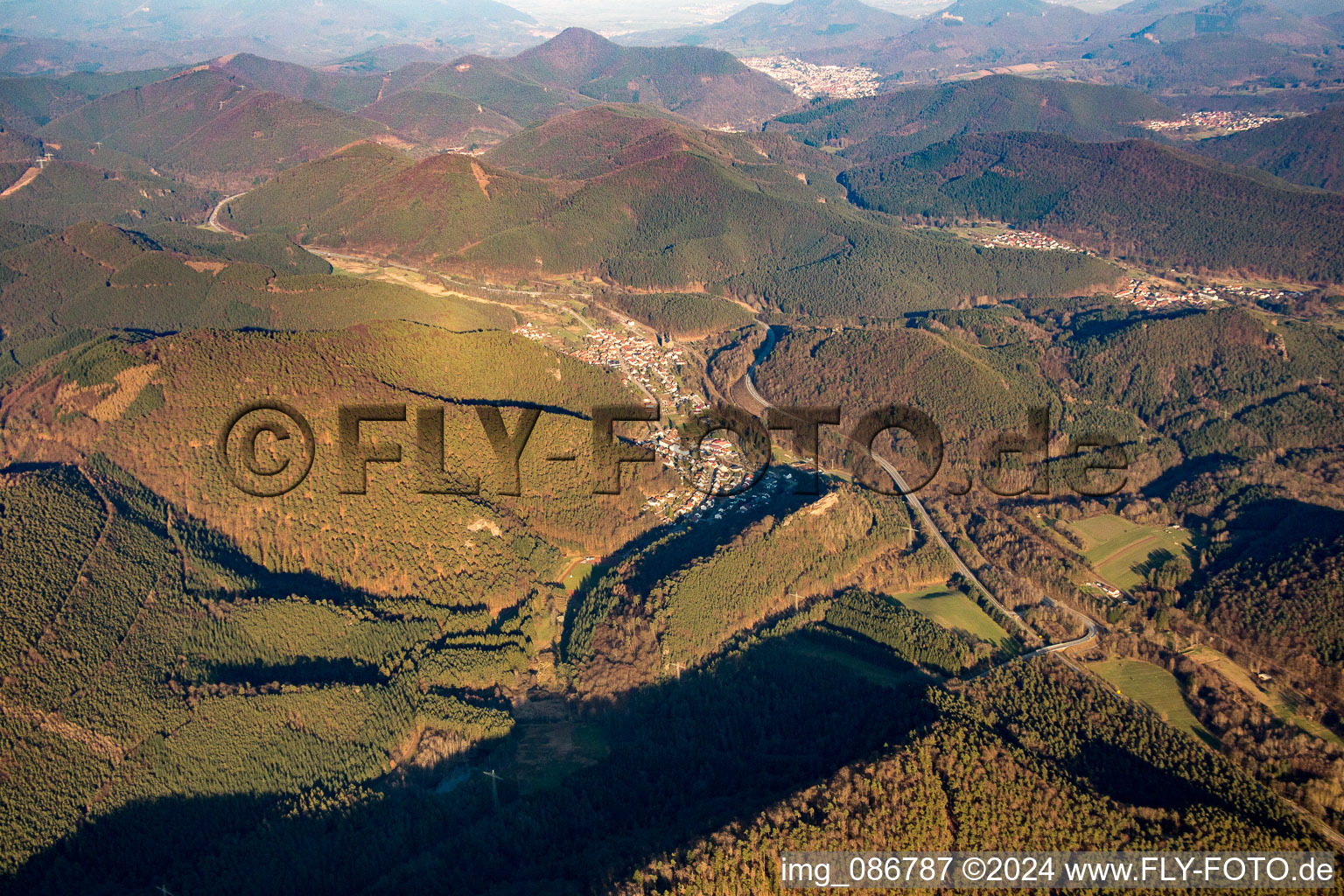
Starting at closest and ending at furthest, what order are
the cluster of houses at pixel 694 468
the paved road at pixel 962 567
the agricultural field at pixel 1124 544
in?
1. the paved road at pixel 962 567
2. the agricultural field at pixel 1124 544
3. the cluster of houses at pixel 694 468

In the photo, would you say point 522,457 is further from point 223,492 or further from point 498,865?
point 498,865

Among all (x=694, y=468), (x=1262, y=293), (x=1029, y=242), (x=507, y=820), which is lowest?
(x=507, y=820)

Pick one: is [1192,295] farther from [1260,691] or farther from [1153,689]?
[1153,689]

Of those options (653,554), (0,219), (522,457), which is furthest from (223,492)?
Answer: (0,219)

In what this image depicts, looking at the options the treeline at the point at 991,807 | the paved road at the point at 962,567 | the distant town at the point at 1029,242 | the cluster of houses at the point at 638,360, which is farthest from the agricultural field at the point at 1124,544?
the distant town at the point at 1029,242

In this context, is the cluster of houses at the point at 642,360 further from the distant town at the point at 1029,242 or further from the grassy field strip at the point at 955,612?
the distant town at the point at 1029,242

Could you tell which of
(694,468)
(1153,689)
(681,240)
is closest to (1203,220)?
(681,240)
